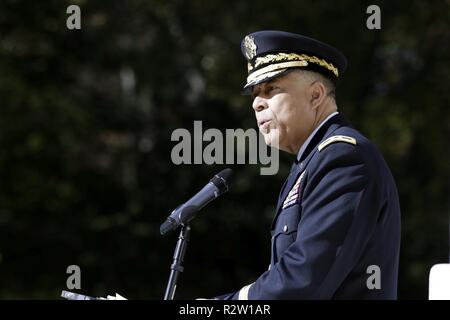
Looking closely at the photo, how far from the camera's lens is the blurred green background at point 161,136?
11.2m

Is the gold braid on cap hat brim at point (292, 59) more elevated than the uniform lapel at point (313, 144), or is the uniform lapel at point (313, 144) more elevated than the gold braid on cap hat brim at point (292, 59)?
the gold braid on cap hat brim at point (292, 59)

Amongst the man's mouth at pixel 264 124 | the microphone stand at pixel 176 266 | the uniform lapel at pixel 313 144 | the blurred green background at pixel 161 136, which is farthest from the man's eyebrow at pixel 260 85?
the blurred green background at pixel 161 136

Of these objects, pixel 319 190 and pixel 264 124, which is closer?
pixel 319 190

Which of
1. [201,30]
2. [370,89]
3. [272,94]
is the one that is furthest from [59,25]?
[272,94]

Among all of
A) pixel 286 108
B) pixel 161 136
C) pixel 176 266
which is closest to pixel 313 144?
pixel 286 108

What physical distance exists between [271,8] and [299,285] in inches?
346

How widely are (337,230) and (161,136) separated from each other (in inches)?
372

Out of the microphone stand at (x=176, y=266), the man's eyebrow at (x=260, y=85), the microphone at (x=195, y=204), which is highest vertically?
the man's eyebrow at (x=260, y=85)

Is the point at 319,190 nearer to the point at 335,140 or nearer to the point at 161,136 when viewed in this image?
the point at 335,140

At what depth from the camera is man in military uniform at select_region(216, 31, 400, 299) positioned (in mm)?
2422

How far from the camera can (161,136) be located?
464 inches

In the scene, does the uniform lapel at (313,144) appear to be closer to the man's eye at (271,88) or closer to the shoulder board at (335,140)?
the shoulder board at (335,140)

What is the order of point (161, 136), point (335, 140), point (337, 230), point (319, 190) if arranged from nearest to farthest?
point (337, 230) → point (319, 190) → point (335, 140) → point (161, 136)

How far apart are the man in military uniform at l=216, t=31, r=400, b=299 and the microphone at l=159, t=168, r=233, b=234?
0.19m
